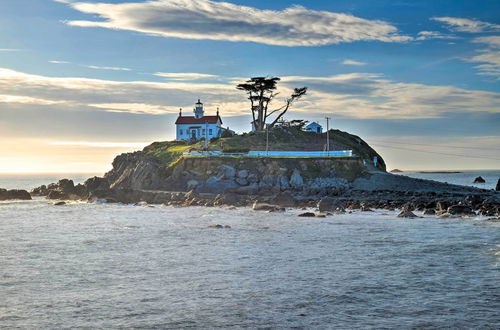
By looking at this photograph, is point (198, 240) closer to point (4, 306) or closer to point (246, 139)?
point (4, 306)

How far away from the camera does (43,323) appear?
1628cm

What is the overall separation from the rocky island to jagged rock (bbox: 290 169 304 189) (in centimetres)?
13

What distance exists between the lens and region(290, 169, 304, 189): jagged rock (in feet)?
241

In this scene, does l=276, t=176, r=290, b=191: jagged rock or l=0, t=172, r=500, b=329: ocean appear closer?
l=0, t=172, r=500, b=329: ocean

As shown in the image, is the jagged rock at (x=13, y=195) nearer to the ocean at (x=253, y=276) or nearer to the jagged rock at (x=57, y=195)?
the jagged rock at (x=57, y=195)

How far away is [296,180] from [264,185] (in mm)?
4471

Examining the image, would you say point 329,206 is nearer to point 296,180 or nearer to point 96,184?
point 296,180

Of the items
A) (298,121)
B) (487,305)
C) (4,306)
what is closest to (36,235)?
(4,306)

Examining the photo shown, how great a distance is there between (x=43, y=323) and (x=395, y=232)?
27002mm

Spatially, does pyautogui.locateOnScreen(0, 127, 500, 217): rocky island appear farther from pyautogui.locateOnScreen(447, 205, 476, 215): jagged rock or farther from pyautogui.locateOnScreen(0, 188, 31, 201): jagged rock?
pyautogui.locateOnScreen(0, 188, 31, 201): jagged rock

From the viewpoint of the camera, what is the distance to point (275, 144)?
96.7 meters

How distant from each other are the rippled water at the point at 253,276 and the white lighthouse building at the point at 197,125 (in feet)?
239

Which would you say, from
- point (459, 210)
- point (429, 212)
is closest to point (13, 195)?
point (429, 212)

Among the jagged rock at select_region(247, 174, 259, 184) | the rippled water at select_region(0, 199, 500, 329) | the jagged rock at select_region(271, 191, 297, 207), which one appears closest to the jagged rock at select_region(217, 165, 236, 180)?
the jagged rock at select_region(247, 174, 259, 184)
